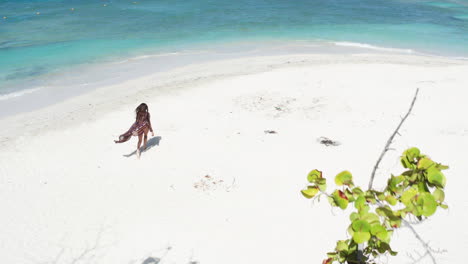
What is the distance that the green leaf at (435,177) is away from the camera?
2132 millimetres

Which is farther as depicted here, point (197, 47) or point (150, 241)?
point (197, 47)

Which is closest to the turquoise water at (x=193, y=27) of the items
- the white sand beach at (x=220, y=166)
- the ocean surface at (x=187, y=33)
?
the ocean surface at (x=187, y=33)

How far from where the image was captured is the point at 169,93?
16.0 metres

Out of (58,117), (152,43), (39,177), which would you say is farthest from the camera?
(152,43)

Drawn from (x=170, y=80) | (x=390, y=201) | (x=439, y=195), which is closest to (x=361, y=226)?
(x=390, y=201)

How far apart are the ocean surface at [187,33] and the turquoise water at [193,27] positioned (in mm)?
80

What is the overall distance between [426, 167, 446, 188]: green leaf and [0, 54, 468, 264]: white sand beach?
4711 mm

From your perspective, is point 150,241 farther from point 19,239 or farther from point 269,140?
point 269,140

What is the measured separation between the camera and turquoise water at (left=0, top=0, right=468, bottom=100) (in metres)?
25.1

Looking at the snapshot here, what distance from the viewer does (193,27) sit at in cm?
3356

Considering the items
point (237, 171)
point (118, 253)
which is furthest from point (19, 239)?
point (237, 171)

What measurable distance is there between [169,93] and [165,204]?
340 inches

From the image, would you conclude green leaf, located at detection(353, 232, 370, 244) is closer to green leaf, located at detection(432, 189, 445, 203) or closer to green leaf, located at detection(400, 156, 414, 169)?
green leaf, located at detection(432, 189, 445, 203)

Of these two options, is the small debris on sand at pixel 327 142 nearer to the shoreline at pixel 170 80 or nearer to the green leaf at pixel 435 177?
the shoreline at pixel 170 80
